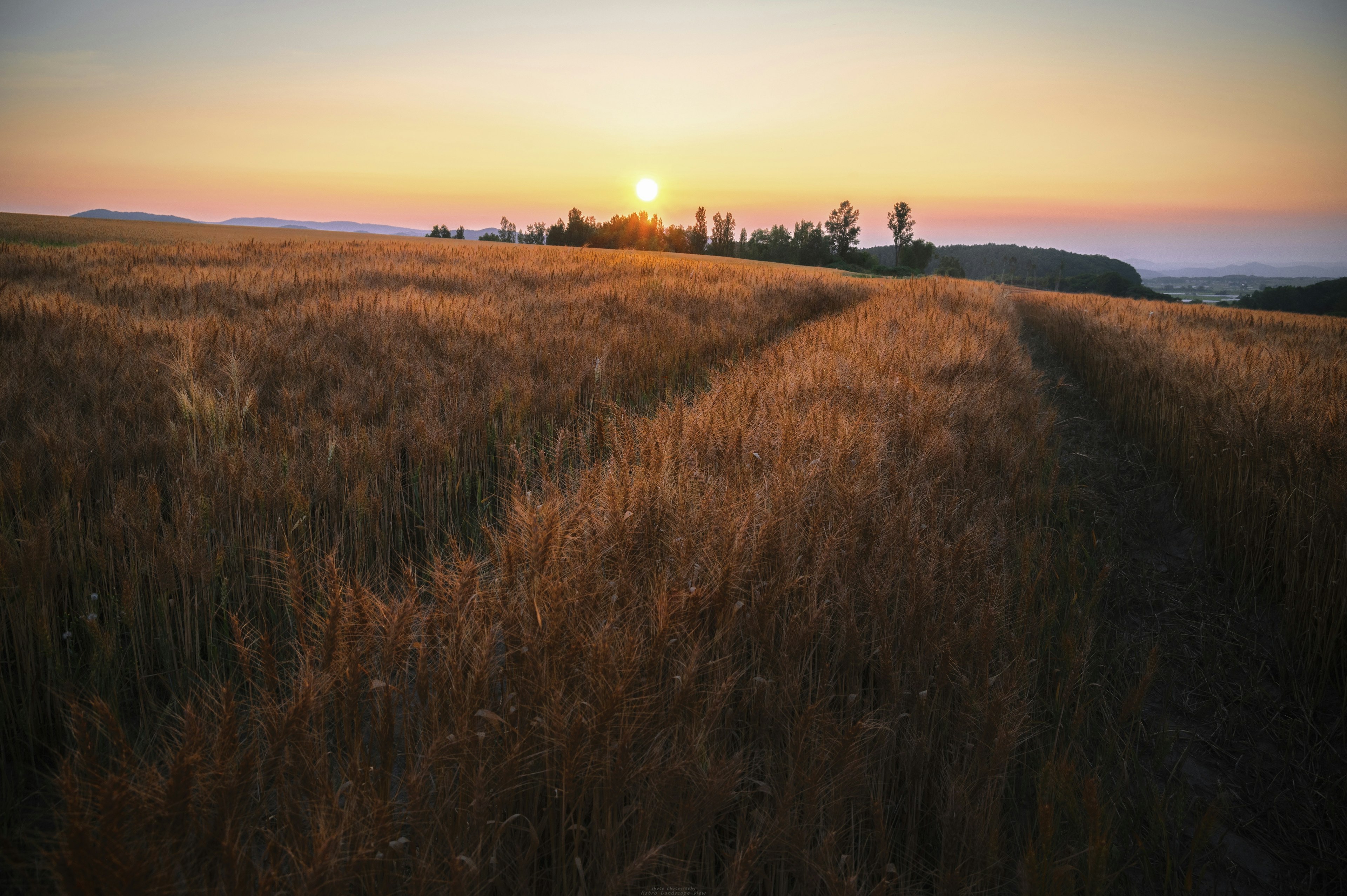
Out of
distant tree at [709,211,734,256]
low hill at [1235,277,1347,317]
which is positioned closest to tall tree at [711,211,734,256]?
distant tree at [709,211,734,256]

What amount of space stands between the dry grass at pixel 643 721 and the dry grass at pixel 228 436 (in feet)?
0.93

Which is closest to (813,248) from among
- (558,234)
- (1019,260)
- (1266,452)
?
(558,234)

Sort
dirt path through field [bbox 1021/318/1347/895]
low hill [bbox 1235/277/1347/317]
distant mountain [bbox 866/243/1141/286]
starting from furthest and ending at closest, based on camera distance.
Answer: distant mountain [bbox 866/243/1141/286]
low hill [bbox 1235/277/1347/317]
dirt path through field [bbox 1021/318/1347/895]

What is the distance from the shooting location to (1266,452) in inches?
128

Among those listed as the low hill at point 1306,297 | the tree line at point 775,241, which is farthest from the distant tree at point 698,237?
the low hill at point 1306,297

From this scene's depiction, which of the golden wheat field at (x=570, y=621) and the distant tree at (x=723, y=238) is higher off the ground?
the distant tree at (x=723, y=238)

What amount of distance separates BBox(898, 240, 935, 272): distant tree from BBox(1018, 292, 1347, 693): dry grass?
3199 inches

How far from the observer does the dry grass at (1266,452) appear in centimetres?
241

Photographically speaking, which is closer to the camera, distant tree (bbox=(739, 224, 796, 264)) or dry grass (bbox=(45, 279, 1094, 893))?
dry grass (bbox=(45, 279, 1094, 893))

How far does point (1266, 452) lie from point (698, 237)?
8926 cm

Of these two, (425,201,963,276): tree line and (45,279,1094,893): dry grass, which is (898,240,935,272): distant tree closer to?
(425,201,963,276): tree line

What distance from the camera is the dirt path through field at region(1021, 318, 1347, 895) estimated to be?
1.54m

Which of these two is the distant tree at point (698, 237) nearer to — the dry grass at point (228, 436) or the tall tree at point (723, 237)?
the tall tree at point (723, 237)

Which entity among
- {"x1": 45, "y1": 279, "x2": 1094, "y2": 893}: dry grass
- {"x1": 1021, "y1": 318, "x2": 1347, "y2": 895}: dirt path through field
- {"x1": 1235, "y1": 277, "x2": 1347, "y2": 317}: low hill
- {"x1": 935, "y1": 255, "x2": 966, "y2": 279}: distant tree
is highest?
{"x1": 935, "y1": 255, "x2": 966, "y2": 279}: distant tree
